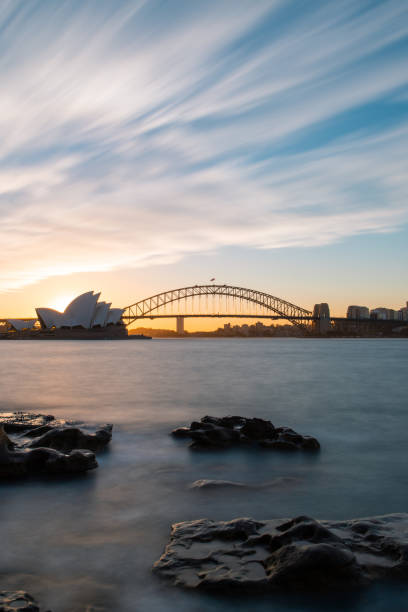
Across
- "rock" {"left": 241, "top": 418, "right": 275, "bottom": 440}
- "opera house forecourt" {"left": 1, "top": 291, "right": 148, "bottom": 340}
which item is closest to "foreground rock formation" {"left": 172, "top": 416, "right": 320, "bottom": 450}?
"rock" {"left": 241, "top": 418, "right": 275, "bottom": 440}

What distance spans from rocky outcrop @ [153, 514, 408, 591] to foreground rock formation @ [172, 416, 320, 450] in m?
3.08

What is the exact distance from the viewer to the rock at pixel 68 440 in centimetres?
632

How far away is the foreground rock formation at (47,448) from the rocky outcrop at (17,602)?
8.70ft

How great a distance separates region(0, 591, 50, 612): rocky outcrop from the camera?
260cm

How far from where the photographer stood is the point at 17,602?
269 cm

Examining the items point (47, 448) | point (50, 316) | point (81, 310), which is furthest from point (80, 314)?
point (47, 448)

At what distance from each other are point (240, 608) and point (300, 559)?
0.49 metres

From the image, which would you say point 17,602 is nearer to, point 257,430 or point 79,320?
point 257,430

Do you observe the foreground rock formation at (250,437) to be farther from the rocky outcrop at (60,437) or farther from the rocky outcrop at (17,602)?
the rocky outcrop at (17,602)

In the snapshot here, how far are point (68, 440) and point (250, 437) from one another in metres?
2.58

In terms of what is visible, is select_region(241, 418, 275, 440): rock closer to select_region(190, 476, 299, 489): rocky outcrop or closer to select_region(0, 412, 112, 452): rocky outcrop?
select_region(190, 476, 299, 489): rocky outcrop

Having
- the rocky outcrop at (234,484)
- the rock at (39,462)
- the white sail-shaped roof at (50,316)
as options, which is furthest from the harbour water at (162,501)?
the white sail-shaped roof at (50,316)

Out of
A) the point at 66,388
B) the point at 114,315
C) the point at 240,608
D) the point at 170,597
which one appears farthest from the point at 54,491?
the point at 114,315

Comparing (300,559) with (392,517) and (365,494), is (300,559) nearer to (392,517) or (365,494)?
(392,517)
